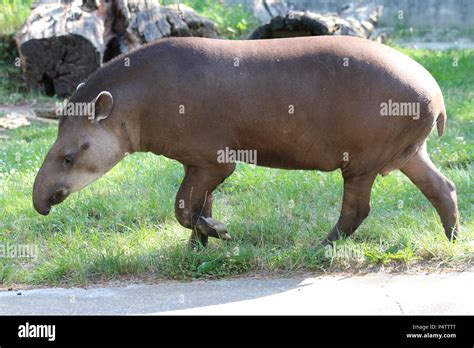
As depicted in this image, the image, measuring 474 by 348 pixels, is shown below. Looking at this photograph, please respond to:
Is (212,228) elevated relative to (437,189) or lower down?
lower down

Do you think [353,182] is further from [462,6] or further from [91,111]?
[462,6]

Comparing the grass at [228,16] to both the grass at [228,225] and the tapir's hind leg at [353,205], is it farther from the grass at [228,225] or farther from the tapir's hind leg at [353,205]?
the tapir's hind leg at [353,205]

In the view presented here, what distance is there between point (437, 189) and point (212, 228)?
191 centimetres

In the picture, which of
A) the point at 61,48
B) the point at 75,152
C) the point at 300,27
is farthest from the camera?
the point at 300,27

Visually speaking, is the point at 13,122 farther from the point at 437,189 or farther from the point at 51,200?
the point at 437,189

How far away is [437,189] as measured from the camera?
279 inches

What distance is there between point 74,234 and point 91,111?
1432 mm

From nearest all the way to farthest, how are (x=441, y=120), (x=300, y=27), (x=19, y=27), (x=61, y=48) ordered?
(x=441, y=120)
(x=61, y=48)
(x=300, y=27)
(x=19, y=27)

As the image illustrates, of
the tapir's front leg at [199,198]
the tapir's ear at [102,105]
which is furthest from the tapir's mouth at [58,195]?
the tapir's front leg at [199,198]

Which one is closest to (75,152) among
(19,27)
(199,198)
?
(199,198)

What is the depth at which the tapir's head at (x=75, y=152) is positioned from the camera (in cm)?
686

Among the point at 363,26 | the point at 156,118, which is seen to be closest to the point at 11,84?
the point at 363,26

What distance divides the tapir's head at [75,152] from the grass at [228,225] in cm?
56

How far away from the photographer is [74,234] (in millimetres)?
7688
